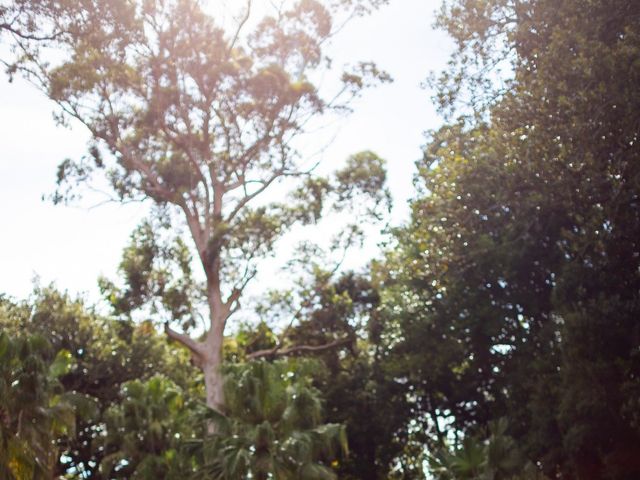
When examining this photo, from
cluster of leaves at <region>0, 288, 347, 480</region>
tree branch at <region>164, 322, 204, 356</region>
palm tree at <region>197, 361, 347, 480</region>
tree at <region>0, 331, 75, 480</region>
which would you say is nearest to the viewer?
tree at <region>0, 331, 75, 480</region>

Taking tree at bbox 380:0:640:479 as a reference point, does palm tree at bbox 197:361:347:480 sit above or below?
below

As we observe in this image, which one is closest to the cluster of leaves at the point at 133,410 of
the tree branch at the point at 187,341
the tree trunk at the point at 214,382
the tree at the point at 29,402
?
the tree at the point at 29,402

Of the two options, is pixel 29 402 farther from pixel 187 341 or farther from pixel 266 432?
pixel 187 341

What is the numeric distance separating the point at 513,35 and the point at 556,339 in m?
11.2

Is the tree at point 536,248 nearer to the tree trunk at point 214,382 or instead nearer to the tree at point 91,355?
the tree trunk at point 214,382

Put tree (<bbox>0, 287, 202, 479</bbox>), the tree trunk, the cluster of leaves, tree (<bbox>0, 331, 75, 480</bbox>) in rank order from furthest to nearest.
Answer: tree (<bbox>0, 287, 202, 479</bbox>) → the tree trunk → the cluster of leaves → tree (<bbox>0, 331, 75, 480</bbox>)

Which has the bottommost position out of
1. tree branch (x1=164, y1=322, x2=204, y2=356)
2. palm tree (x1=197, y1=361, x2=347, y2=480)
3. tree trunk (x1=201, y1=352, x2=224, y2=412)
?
palm tree (x1=197, y1=361, x2=347, y2=480)

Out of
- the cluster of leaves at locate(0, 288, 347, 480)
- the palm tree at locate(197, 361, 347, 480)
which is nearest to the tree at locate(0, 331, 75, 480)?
the cluster of leaves at locate(0, 288, 347, 480)

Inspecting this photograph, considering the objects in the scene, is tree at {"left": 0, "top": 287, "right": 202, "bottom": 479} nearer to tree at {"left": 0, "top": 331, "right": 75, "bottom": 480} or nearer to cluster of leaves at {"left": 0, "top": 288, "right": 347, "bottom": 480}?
cluster of leaves at {"left": 0, "top": 288, "right": 347, "bottom": 480}

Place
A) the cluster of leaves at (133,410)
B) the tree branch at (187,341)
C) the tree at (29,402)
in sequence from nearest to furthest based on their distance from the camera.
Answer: the tree at (29,402) < the cluster of leaves at (133,410) < the tree branch at (187,341)

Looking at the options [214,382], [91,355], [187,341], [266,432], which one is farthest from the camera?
[91,355]

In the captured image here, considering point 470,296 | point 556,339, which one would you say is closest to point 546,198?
point 556,339

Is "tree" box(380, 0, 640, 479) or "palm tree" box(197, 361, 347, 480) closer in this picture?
"tree" box(380, 0, 640, 479)

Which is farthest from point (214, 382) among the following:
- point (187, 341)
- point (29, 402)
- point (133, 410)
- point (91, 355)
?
point (91, 355)
